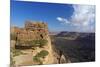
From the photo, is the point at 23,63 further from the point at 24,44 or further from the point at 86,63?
the point at 86,63

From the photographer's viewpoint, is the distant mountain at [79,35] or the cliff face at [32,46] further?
the distant mountain at [79,35]

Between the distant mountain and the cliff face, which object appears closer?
the cliff face

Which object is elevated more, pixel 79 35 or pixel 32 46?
pixel 79 35

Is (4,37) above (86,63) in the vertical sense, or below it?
above

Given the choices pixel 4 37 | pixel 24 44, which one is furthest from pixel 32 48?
pixel 4 37

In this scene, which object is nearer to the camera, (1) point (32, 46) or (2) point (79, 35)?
(1) point (32, 46)

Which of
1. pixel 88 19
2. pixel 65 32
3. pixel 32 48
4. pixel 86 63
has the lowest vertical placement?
pixel 86 63

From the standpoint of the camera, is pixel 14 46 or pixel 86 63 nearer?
pixel 14 46
